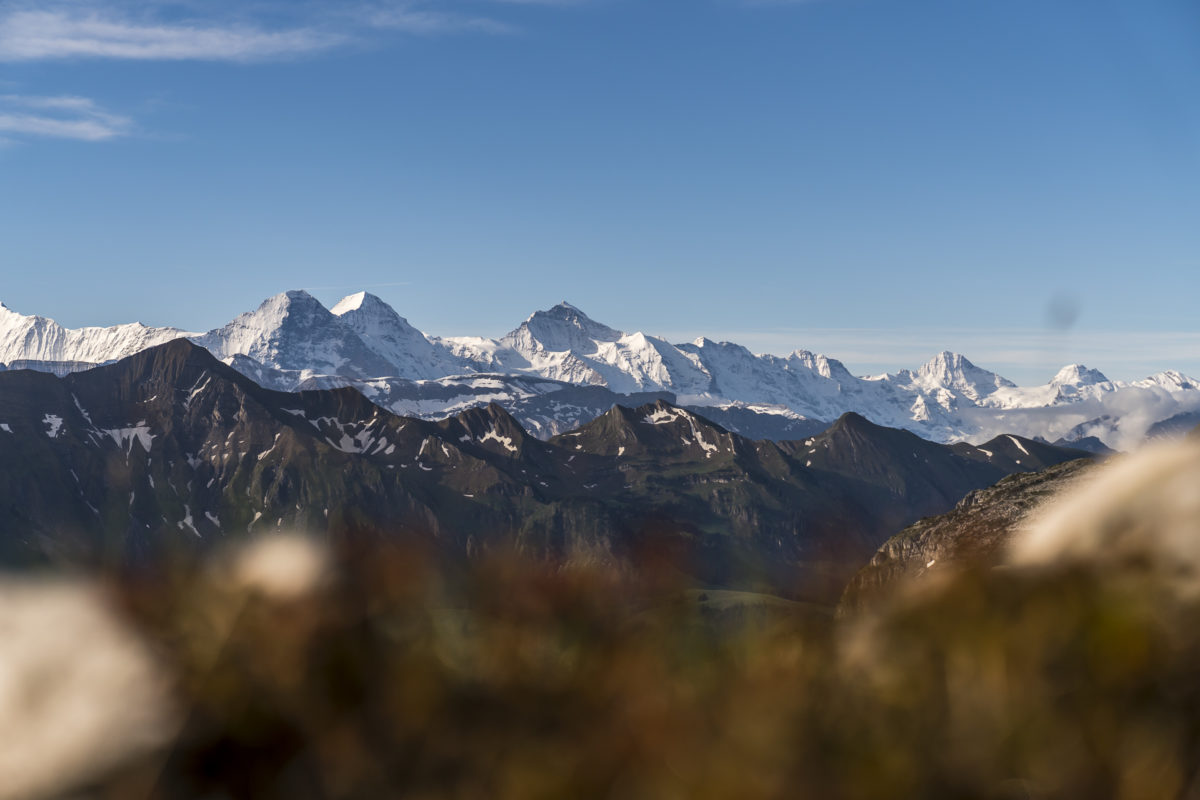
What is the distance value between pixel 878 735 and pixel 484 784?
51.0 inches

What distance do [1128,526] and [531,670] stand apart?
2.49 meters

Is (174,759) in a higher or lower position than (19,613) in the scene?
lower

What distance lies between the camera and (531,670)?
4.27 m

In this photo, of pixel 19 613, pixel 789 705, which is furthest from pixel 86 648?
pixel 789 705

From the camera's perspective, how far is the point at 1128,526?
4352 millimetres

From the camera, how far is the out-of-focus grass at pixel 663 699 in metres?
3.27

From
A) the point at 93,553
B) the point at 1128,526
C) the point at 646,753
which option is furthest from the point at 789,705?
the point at 93,553

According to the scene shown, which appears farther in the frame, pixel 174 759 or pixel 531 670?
pixel 531 670

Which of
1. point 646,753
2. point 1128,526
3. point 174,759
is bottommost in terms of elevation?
point 174,759

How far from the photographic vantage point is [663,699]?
3.81 meters

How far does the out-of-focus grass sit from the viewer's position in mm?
3268

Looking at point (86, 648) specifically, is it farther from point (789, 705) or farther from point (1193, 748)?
point (1193, 748)

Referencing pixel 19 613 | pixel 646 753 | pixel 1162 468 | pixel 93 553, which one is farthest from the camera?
pixel 93 553

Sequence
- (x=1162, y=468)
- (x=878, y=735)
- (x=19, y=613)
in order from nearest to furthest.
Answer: (x=878, y=735) < (x=19, y=613) < (x=1162, y=468)
